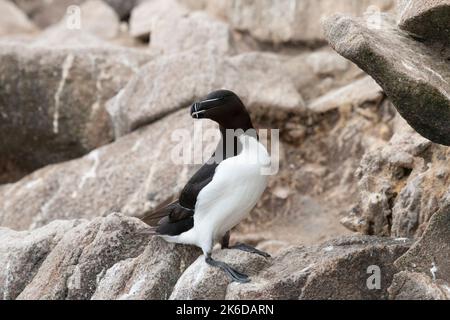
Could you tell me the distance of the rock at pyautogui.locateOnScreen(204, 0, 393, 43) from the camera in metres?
12.7

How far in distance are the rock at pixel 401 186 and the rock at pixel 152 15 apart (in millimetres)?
6575

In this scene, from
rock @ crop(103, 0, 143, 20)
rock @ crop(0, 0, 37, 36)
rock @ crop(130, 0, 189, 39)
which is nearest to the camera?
rock @ crop(130, 0, 189, 39)

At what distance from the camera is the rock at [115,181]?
10.1 metres

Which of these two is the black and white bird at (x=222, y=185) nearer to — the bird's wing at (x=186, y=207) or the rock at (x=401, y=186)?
the bird's wing at (x=186, y=207)

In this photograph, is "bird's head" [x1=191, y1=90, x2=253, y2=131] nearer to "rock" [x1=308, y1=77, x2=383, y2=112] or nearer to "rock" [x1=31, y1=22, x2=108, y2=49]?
"rock" [x1=308, y1=77, x2=383, y2=112]

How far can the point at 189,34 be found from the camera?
44.6 feet

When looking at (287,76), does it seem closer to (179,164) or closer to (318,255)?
(179,164)

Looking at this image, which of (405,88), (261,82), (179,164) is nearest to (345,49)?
(405,88)

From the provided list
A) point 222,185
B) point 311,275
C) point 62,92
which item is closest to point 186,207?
point 222,185

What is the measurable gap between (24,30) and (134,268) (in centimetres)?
1078

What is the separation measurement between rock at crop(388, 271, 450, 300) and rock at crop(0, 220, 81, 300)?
107 inches

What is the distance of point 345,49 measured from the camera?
6.08 meters

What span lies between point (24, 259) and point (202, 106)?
1972 millimetres

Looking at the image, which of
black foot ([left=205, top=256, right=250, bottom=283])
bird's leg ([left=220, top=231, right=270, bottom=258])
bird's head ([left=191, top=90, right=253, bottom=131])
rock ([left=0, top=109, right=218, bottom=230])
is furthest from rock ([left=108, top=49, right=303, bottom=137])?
black foot ([left=205, top=256, right=250, bottom=283])
